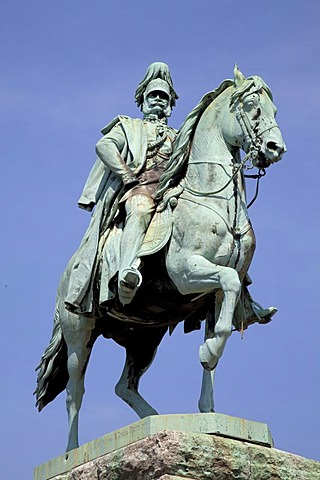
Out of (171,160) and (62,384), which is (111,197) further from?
(62,384)

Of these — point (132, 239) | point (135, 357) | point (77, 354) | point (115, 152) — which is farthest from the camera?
point (135, 357)

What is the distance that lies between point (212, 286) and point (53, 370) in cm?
266

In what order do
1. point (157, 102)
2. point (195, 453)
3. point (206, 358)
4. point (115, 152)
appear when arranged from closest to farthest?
point (195, 453) → point (206, 358) → point (115, 152) → point (157, 102)

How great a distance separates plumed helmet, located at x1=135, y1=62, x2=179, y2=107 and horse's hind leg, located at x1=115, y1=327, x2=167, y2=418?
8.05 ft

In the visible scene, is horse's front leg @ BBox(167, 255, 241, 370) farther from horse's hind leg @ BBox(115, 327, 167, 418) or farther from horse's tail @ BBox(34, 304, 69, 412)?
horse's tail @ BBox(34, 304, 69, 412)

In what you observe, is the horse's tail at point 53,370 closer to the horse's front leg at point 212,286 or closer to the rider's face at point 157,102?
the horse's front leg at point 212,286

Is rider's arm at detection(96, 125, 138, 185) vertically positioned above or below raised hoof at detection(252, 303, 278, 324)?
above

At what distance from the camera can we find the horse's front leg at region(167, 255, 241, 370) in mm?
11750

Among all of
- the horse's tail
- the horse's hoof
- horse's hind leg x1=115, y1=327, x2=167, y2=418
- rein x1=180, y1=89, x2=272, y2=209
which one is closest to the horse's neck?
rein x1=180, y1=89, x2=272, y2=209

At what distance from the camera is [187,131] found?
12867 millimetres

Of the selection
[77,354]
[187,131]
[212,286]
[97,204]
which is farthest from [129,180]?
[77,354]

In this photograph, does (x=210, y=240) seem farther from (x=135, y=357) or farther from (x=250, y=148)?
(x=135, y=357)

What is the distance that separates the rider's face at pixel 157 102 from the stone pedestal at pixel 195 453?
366 cm

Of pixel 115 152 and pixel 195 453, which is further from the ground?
pixel 115 152
